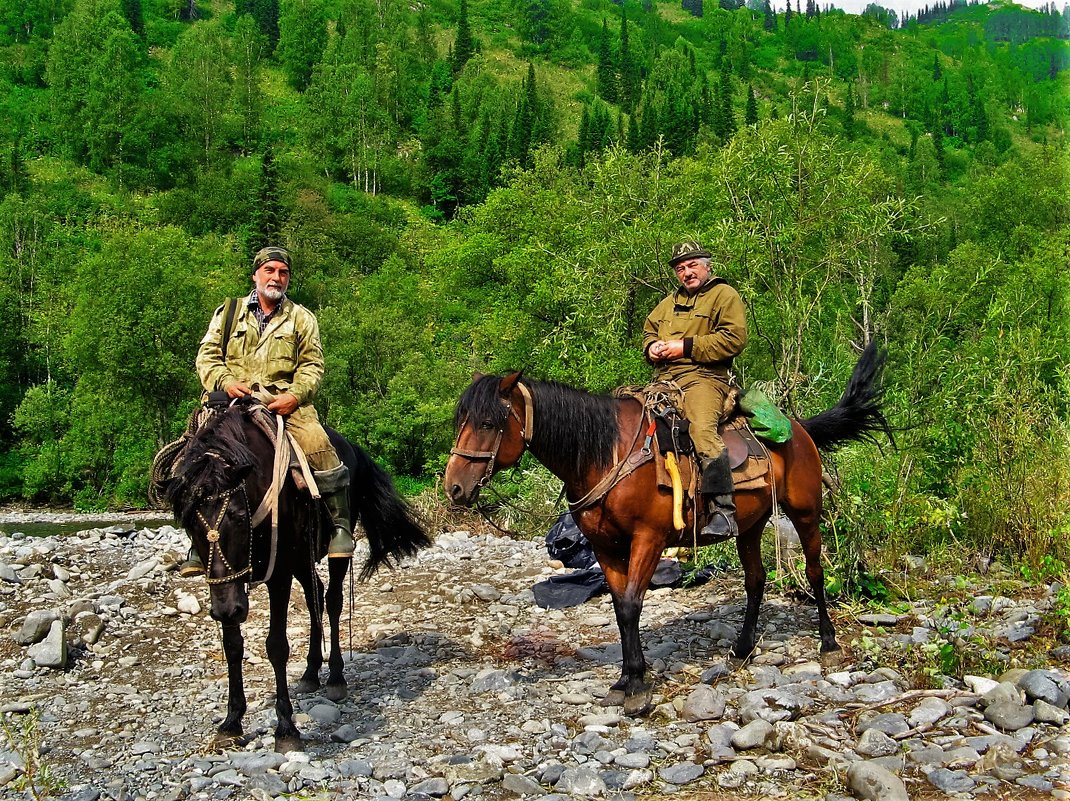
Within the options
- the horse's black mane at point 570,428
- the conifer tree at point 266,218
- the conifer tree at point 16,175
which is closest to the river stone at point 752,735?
the horse's black mane at point 570,428

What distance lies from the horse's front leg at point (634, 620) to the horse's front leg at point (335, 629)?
2.18m

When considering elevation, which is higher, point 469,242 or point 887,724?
point 469,242

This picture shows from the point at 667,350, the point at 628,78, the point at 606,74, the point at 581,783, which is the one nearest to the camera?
the point at 581,783

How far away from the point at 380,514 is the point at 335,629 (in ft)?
3.85

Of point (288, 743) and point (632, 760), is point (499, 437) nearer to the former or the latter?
point (632, 760)

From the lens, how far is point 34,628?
794 centimetres

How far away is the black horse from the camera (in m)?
5.08

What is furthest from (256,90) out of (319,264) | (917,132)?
(917,132)

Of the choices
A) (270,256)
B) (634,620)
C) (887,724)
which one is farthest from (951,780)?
(270,256)

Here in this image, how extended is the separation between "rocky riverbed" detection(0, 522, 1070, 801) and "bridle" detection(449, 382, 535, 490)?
1798mm

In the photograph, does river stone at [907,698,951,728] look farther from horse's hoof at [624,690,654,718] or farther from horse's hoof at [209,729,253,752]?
horse's hoof at [209,729,253,752]

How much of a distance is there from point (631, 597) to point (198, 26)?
5209 inches

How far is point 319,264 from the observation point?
63.1 metres

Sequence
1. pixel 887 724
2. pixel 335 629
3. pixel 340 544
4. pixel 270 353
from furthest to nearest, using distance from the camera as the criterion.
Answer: pixel 335 629
pixel 340 544
pixel 270 353
pixel 887 724
